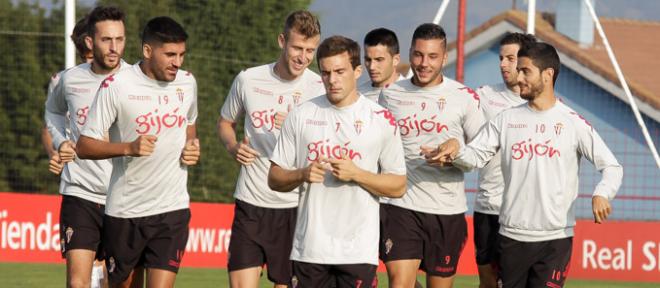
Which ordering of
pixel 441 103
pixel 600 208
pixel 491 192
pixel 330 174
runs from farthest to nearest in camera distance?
1. pixel 491 192
2. pixel 441 103
3. pixel 600 208
4. pixel 330 174

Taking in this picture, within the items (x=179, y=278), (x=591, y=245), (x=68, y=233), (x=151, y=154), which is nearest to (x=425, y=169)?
(x=151, y=154)

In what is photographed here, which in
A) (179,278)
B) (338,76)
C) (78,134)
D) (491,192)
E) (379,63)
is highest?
(379,63)

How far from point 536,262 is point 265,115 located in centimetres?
238

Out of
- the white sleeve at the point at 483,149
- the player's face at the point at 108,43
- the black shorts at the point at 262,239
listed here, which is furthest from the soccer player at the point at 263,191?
the white sleeve at the point at 483,149

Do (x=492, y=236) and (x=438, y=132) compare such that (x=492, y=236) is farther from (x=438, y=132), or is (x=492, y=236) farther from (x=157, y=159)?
(x=157, y=159)

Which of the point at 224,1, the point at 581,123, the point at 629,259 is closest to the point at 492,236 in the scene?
the point at 581,123

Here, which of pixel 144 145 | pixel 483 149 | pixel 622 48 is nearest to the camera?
pixel 144 145

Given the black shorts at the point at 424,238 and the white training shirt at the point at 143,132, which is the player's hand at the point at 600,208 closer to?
the black shorts at the point at 424,238

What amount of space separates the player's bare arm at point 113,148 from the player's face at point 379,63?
2.17 m

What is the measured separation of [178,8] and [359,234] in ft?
61.6

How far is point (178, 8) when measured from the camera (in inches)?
1039

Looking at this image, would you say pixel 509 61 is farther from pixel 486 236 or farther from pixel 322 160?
pixel 322 160

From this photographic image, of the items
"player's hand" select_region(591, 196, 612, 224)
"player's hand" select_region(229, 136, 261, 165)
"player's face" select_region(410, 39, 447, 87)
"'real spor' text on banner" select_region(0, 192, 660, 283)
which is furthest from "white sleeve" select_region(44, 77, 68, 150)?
"'real spor' text on banner" select_region(0, 192, 660, 283)

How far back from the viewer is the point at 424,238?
10484mm
